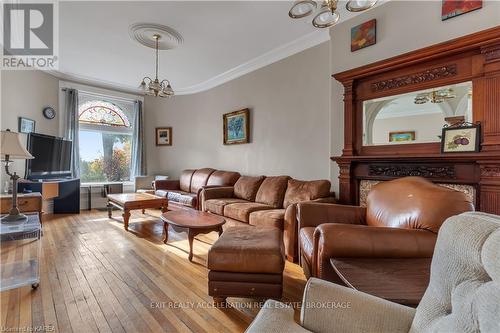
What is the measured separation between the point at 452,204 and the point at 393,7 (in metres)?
2.19

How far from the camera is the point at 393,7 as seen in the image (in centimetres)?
258

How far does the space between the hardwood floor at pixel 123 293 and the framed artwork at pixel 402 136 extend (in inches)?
67.5

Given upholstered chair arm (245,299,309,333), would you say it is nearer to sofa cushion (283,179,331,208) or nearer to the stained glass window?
sofa cushion (283,179,331,208)

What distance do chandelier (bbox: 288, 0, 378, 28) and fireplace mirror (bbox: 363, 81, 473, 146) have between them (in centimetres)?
131

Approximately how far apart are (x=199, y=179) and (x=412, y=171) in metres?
3.71

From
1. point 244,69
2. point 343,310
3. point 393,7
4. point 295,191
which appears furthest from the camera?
point 244,69

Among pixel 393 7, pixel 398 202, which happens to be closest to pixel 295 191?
pixel 398 202

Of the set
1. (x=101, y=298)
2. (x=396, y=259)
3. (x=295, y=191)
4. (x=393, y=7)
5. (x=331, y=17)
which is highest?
(x=393, y=7)

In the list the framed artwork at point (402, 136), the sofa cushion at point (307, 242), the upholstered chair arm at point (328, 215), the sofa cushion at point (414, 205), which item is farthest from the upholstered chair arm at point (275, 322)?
the framed artwork at point (402, 136)

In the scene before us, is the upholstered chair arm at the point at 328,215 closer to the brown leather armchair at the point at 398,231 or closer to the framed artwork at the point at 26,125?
the brown leather armchair at the point at 398,231

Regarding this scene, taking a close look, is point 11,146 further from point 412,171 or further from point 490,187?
point 490,187

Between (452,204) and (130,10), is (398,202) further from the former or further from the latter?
(130,10)

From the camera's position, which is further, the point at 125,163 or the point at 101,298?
the point at 125,163

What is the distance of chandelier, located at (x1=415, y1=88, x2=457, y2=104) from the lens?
228 cm
